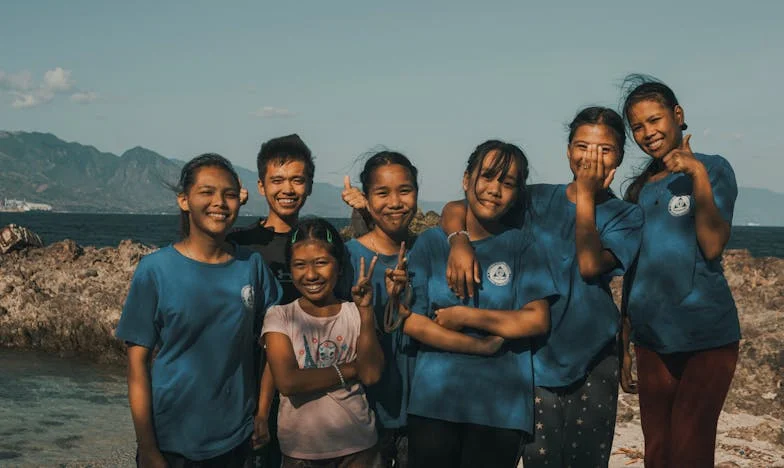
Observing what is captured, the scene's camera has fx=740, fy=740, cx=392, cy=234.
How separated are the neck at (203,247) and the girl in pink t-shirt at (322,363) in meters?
0.32

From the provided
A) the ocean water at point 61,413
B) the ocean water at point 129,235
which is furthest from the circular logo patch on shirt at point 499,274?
the ocean water at point 129,235

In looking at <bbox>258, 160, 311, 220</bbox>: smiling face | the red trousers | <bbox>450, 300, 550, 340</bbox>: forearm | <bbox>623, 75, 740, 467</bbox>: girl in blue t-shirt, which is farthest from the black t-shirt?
the red trousers

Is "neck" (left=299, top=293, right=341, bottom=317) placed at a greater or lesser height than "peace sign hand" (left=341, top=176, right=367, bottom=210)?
lesser

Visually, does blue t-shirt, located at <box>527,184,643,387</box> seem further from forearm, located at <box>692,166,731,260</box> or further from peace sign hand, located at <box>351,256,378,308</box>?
peace sign hand, located at <box>351,256,378,308</box>

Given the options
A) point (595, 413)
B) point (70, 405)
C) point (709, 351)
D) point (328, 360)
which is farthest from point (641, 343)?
point (70, 405)

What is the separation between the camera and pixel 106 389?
959 cm

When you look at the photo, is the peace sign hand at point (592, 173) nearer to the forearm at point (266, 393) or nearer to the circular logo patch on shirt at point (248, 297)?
the circular logo patch on shirt at point (248, 297)

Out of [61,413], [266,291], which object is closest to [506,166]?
[266,291]

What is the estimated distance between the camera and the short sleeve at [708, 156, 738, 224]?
3.23 metres

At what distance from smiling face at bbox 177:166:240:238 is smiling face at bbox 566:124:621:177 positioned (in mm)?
1487

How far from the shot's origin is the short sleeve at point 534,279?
9.95 feet

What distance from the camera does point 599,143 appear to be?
317cm

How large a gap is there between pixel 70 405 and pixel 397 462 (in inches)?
267

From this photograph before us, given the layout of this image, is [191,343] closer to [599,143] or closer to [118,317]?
[599,143]
